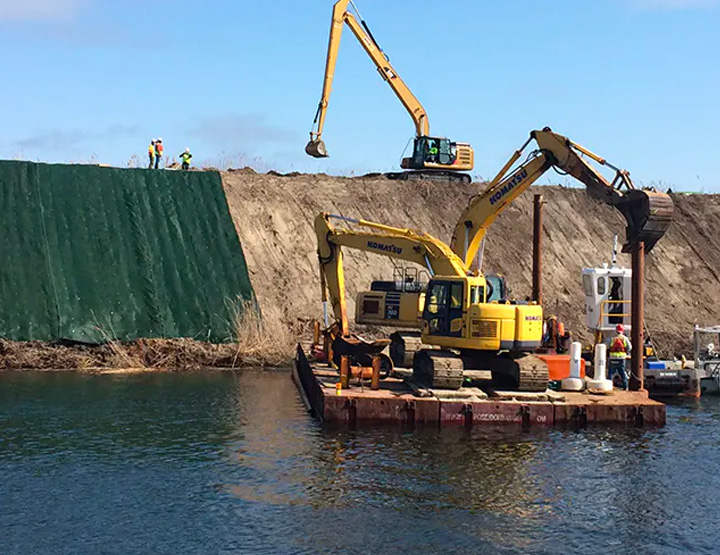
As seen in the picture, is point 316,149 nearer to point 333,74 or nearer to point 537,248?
point 333,74

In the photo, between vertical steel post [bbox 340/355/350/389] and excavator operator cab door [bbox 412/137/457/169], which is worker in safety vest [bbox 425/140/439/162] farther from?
vertical steel post [bbox 340/355/350/389]

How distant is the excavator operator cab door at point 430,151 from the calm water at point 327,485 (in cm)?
2679

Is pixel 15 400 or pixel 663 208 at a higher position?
pixel 663 208

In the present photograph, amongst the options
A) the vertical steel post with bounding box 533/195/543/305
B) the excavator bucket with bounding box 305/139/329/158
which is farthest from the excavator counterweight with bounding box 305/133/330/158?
the vertical steel post with bounding box 533/195/543/305

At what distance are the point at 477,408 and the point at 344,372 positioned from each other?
379cm

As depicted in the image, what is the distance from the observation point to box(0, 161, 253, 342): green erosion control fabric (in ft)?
127

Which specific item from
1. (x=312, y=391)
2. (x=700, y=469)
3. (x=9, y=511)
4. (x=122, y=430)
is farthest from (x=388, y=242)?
(x=9, y=511)

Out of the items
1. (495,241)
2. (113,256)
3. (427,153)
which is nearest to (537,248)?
(495,241)

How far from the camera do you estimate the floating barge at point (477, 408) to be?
2523cm

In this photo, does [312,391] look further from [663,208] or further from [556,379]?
[663,208]

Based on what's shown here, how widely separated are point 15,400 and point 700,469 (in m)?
18.2

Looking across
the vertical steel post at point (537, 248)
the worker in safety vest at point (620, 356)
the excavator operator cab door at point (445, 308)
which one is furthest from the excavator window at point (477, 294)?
the vertical steel post at point (537, 248)

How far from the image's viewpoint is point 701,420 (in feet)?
91.4

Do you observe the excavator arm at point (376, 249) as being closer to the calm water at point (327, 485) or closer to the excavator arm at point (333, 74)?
the calm water at point (327, 485)
